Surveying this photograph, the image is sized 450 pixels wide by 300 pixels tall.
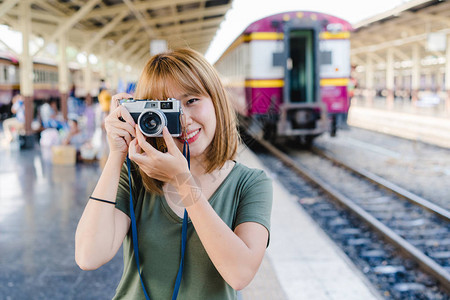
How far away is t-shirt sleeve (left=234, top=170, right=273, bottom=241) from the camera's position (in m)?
1.29

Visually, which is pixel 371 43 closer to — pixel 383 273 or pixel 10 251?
pixel 383 273

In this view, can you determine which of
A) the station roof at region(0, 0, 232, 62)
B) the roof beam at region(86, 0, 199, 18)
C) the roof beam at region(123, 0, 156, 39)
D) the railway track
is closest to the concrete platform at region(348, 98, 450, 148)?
the railway track

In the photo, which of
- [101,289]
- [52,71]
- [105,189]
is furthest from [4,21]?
[52,71]

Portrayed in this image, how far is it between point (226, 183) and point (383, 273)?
3447 mm

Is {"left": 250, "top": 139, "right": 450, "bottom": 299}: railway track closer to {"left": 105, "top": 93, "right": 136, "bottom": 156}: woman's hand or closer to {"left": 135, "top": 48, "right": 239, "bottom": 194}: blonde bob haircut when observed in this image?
{"left": 135, "top": 48, "right": 239, "bottom": 194}: blonde bob haircut

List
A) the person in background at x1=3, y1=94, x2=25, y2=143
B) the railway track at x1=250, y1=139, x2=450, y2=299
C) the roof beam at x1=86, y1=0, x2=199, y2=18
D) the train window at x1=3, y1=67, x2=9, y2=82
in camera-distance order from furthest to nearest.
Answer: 1. the train window at x1=3, y1=67, x2=9, y2=82
2. the roof beam at x1=86, y1=0, x2=199, y2=18
3. the person in background at x1=3, y1=94, x2=25, y2=143
4. the railway track at x1=250, y1=139, x2=450, y2=299

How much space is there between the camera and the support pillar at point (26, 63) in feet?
30.9

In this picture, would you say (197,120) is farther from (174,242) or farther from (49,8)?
(49,8)

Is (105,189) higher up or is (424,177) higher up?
(105,189)

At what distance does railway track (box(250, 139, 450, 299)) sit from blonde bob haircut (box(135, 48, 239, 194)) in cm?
329

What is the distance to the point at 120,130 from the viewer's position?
1.26m

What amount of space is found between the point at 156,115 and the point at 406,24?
15.5 metres

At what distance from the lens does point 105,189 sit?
4.11ft

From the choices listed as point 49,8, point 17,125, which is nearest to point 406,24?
point 49,8
